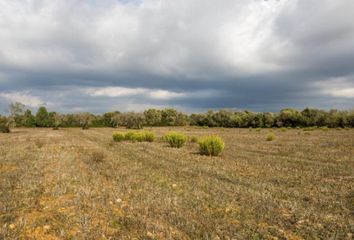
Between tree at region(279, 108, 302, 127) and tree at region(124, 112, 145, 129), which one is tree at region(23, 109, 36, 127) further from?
tree at region(279, 108, 302, 127)

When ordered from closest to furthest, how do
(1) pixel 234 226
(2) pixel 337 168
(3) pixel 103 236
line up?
1. (3) pixel 103 236
2. (1) pixel 234 226
3. (2) pixel 337 168

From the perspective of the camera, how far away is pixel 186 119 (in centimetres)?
13825

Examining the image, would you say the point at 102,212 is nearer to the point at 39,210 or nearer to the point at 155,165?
the point at 39,210

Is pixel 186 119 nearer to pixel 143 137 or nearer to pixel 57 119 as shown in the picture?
pixel 57 119

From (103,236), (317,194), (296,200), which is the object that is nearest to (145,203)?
(103,236)

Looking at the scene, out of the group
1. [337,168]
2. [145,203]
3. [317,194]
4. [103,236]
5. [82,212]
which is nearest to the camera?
[103,236]

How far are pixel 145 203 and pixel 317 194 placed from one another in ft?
19.2

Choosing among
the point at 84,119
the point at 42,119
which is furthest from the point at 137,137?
the point at 42,119

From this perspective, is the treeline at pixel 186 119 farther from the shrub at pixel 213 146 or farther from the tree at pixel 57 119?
the shrub at pixel 213 146

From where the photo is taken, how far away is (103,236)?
650 centimetres

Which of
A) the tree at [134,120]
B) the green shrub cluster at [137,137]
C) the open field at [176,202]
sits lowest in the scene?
the open field at [176,202]

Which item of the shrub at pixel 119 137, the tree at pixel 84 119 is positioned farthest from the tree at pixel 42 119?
the shrub at pixel 119 137

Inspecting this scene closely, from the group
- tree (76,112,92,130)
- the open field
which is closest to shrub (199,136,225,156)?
the open field

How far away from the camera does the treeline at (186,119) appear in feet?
292
